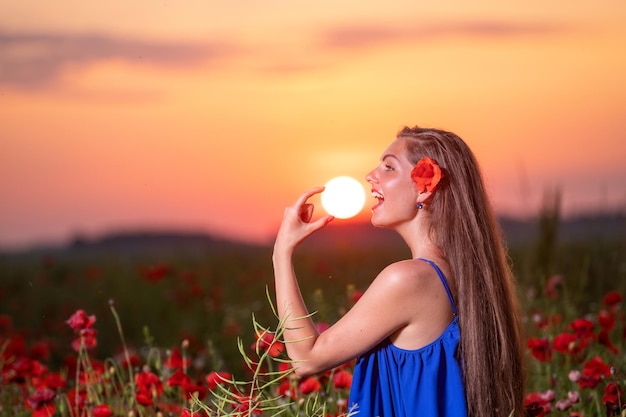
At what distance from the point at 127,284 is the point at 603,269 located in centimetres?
409

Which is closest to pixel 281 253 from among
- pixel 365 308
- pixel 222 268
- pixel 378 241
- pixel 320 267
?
pixel 365 308

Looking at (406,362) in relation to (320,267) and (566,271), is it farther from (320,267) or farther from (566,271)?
(320,267)

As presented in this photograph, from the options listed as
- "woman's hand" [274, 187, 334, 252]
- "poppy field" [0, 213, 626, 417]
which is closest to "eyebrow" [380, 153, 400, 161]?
"woman's hand" [274, 187, 334, 252]

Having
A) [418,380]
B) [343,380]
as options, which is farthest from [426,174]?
[343,380]

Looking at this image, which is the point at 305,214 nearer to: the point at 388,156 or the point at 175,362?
the point at 388,156

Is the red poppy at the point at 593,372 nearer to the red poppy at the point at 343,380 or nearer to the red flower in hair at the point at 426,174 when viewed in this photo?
the red poppy at the point at 343,380

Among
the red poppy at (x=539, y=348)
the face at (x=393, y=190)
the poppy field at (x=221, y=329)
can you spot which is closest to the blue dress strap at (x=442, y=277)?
the face at (x=393, y=190)

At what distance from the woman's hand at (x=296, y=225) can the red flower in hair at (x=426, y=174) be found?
0.27 m

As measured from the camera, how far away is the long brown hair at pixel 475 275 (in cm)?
276

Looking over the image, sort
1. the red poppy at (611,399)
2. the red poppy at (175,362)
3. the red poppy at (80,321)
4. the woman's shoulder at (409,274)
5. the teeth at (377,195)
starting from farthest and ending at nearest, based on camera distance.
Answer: the red poppy at (175,362), the red poppy at (80,321), the red poppy at (611,399), the teeth at (377,195), the woman's shoulder at (409,274)

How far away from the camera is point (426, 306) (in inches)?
106

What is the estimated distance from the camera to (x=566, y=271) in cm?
698

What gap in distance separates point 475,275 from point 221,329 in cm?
467

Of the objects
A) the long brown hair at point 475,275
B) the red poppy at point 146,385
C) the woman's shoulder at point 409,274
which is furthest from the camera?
the red poppy at point 146,385
